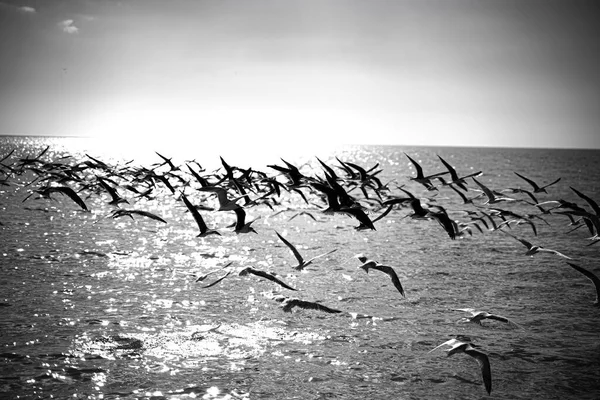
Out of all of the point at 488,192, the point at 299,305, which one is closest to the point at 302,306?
the point at 299,305

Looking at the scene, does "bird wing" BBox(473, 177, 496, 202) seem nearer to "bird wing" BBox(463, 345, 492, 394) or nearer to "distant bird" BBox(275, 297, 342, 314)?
"distant bird" BBox(275, 297, 342, 314)

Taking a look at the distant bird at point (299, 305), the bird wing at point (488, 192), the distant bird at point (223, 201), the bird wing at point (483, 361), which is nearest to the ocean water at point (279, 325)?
the distant bird at point (299, 305)

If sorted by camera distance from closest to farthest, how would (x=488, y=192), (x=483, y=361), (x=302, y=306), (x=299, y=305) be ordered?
(x=483, y=361), (x=299, y=305), (x=302, y=306), (x=488, y=192)

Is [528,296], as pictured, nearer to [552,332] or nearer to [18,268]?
[552,332]

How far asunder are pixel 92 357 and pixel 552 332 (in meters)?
10.6

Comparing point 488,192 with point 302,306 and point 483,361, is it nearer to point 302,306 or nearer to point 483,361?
point 302,306

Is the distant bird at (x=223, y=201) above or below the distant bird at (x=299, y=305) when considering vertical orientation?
above

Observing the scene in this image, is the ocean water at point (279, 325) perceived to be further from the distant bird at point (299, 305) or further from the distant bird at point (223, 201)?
the distant bird at point (223, 201)

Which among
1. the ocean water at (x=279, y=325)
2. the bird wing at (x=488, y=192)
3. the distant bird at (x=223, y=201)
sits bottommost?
the ocean water at (x=279, y=325)

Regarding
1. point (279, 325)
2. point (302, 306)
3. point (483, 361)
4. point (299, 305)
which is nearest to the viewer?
point (483, 361)

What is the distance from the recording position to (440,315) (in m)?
13.0

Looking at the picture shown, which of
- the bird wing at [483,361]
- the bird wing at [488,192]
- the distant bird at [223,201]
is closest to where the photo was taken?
the bird wing at [483,361]

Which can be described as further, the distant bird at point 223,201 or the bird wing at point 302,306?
the bird wing at point 302,306

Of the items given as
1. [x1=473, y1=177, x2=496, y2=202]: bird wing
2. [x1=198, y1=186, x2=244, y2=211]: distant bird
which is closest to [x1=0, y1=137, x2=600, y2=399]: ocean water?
[x1=473, y1=177, x2=496, y2=202]: bird wing
